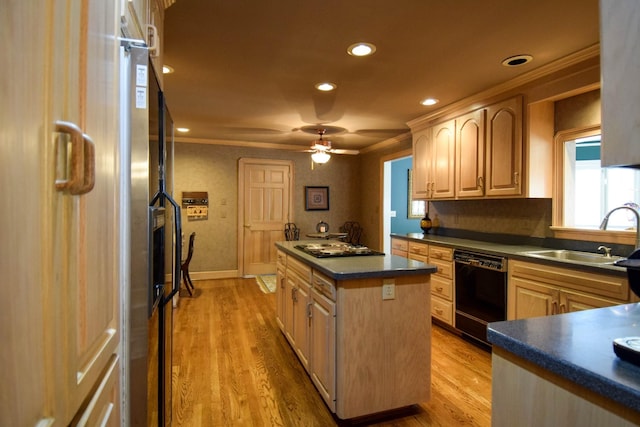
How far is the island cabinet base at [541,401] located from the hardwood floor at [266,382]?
124 cm

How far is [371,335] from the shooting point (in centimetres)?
198

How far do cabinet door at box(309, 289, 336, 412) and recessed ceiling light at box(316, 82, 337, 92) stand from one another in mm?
1886

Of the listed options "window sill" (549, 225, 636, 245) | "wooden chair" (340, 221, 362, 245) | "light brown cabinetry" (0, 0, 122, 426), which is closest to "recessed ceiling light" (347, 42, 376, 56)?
"light brown cabinetry" (0, 0, 122, 426)

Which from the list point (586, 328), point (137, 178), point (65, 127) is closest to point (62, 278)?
point (65, 127)

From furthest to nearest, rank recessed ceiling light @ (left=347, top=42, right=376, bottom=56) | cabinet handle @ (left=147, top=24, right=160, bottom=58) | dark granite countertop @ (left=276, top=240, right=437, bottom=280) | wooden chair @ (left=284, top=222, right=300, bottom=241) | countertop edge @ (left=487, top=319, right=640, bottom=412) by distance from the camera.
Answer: wooden chair @ (left=284, top=222, right=300, bottom=241), recessed ceiling light @ (left=347, top=42, right=376, bottom=56), dark granite countertop @ (left=276, top=240, right=437, bottom=280), cabinet handle @ (left=147, top=24, right=160, bottom=58), countertop edge @ (left=487, top=319, right=640, bottom=412)

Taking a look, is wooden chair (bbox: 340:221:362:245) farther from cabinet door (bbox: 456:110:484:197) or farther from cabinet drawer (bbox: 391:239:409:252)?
cabinet door (bbox: 456:110:484:197)

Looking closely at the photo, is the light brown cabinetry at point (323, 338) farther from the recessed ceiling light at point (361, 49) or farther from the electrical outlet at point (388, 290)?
the recessed ceiling light at point (361, 49)

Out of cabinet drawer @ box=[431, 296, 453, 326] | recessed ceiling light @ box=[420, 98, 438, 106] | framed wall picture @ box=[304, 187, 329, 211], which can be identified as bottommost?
cabinet drawer @ box=[431, 296, 453, 326]

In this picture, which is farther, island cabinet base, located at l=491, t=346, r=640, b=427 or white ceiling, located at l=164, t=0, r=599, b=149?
white ceiling, located at l=164, t=0, r=599, b=149

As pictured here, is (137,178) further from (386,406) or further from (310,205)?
(310,205)

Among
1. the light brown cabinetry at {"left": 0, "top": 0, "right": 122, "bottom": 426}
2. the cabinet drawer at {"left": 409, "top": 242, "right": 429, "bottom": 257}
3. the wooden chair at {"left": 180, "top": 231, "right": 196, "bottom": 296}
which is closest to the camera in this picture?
the light brown cabinetry at {"left": 0, "top": 0, "right": 122, "bottom": 426}

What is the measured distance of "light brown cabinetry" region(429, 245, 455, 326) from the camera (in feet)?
11.1

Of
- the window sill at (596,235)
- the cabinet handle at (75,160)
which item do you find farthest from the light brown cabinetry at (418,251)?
the cabinet handle at (75,160)

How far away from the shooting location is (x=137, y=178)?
1.07 meters
